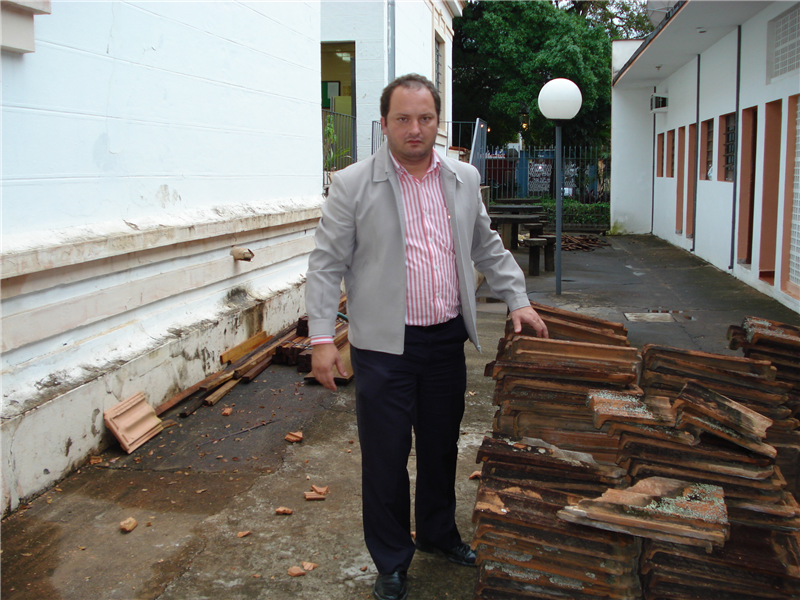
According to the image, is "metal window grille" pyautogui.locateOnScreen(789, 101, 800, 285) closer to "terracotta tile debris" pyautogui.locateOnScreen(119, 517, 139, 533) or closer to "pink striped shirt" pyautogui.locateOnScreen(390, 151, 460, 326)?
"pink striped shirt" pyautogui.locateOnScreen(390, 151, 460, 326)

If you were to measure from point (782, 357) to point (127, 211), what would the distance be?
4.07 metres

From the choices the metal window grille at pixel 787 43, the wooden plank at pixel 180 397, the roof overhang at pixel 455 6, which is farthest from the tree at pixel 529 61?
the wooden plank at pixel 180 397

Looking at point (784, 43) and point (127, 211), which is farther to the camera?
point (784, 43)

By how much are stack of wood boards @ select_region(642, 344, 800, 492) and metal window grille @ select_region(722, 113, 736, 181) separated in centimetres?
1025

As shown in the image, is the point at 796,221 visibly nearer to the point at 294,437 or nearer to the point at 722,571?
the point at 294,437

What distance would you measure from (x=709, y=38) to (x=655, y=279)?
14.6 feet

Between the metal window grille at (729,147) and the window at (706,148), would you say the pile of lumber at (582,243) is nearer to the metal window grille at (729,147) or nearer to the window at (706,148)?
the window at (706,148)

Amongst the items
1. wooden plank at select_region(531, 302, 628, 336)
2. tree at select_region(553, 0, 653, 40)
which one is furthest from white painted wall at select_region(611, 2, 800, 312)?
tree at select_region(553, 0, 653, 40)

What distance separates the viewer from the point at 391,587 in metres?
3.02

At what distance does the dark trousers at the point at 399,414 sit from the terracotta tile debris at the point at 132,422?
2125 mm

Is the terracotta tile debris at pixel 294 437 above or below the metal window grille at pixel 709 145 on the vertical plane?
below

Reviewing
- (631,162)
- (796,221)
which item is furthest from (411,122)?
(631,162)

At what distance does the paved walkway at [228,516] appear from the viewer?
3.17 metres

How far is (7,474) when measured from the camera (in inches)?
146
